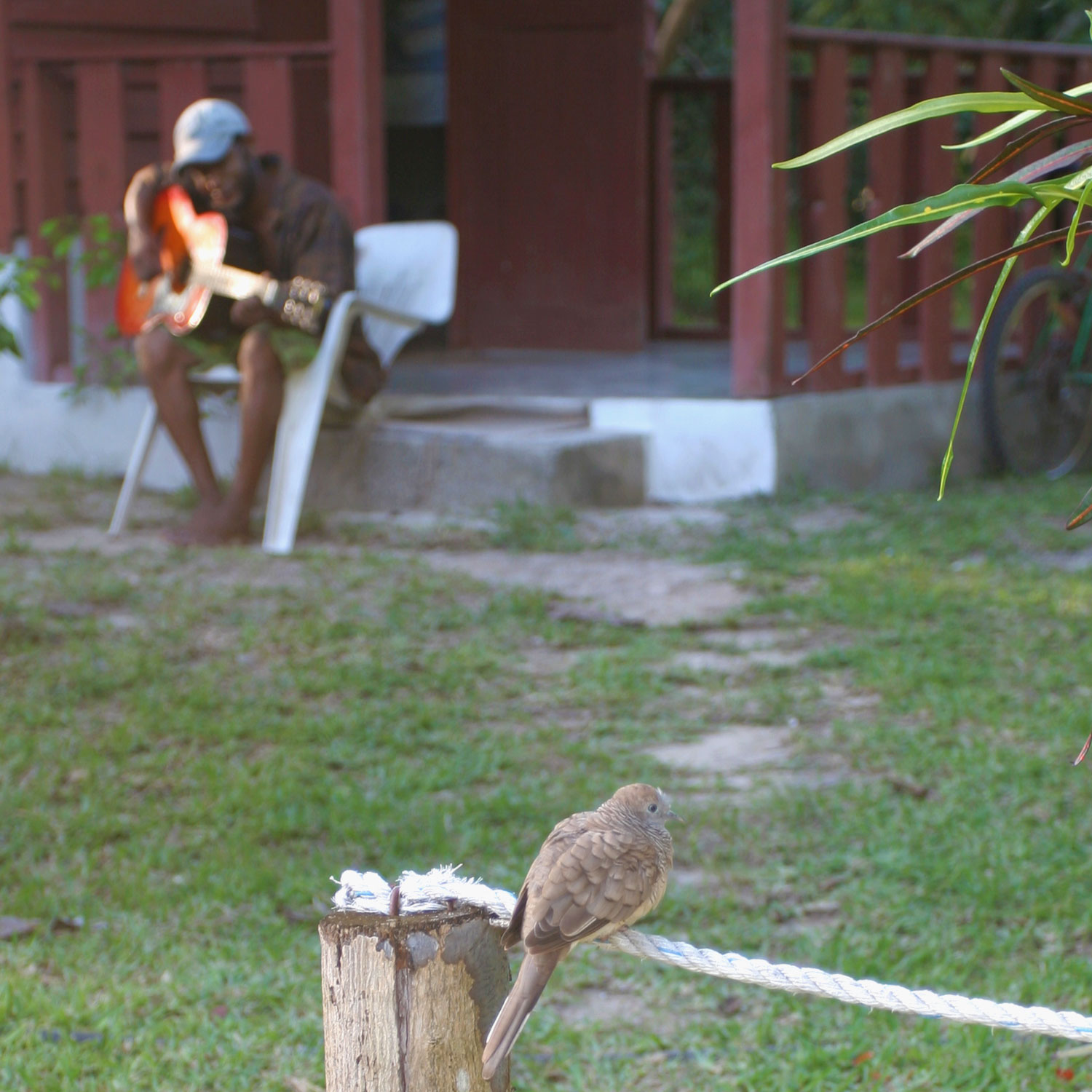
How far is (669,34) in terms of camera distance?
10547 mm

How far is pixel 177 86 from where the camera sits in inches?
253

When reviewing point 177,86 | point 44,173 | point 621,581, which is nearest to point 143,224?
point 177,86

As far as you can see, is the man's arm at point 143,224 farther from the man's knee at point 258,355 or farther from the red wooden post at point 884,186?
the red wooden post at point 884,186

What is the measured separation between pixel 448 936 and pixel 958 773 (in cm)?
220

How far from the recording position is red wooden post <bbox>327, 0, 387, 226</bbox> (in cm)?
612

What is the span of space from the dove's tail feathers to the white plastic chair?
4.01m

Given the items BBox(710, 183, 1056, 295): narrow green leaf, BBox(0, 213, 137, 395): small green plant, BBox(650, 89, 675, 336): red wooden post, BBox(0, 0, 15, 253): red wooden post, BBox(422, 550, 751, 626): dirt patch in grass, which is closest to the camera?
BBox(710, 183, 1056, 295): narrow green leaf

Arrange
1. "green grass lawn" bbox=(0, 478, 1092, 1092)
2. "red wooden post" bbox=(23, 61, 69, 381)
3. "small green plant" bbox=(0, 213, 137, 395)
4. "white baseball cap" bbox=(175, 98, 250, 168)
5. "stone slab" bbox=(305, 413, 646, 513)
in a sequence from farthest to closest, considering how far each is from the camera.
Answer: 1. "red wooden post" bbox=(23, 61, 69, 381)
2. "small green plant" bbox=(0, 213, 137, 395)
3. "stone slab" bbox=(305, 413, 646, 513)
4. "white baseball cap" bbox=(175, 98, 250, 168)
5. "green grass lawn" bbox=(0, 478, 1092, 1092)

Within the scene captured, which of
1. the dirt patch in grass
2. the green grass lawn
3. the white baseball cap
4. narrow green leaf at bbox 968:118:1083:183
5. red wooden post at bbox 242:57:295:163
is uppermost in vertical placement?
red wooden post at bbox 242:57:295:163

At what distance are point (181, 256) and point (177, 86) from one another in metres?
1.21

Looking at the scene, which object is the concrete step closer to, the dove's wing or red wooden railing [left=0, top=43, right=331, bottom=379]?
red wooden railing [left=0, top=43, right=331, bottom=379]

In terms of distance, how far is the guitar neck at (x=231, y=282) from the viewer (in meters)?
5.34

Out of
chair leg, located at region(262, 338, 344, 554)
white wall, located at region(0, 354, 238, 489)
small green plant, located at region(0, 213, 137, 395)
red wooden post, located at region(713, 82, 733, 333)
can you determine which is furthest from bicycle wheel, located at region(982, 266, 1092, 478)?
small green plant, located at region(0, 213, 137, 395)

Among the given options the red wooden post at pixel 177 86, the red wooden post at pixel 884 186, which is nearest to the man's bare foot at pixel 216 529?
the red wooden post at pixel 177 86
